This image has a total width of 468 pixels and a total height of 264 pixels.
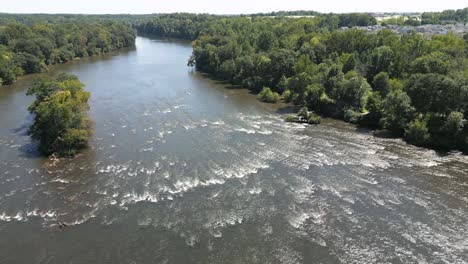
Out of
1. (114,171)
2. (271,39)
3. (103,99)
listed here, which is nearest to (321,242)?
(114,171)

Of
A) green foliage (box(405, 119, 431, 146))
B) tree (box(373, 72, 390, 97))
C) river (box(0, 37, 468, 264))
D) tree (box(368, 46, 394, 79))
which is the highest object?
tree (box(368, 46, 394, 79))

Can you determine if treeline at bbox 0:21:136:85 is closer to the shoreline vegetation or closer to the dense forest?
the shoreline vegetation

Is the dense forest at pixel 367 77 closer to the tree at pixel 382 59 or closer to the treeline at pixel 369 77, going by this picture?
the treeline at pixel 369 77

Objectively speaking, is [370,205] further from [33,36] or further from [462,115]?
[33,36]

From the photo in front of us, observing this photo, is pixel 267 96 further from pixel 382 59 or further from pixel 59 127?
pixel 59 127

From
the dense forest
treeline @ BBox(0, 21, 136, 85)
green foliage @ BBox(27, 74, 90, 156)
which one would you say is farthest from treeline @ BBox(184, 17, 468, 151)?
treeline @ BBox(0, 21, 136, 85)

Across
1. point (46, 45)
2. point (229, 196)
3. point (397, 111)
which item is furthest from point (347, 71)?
point (46, 45)
